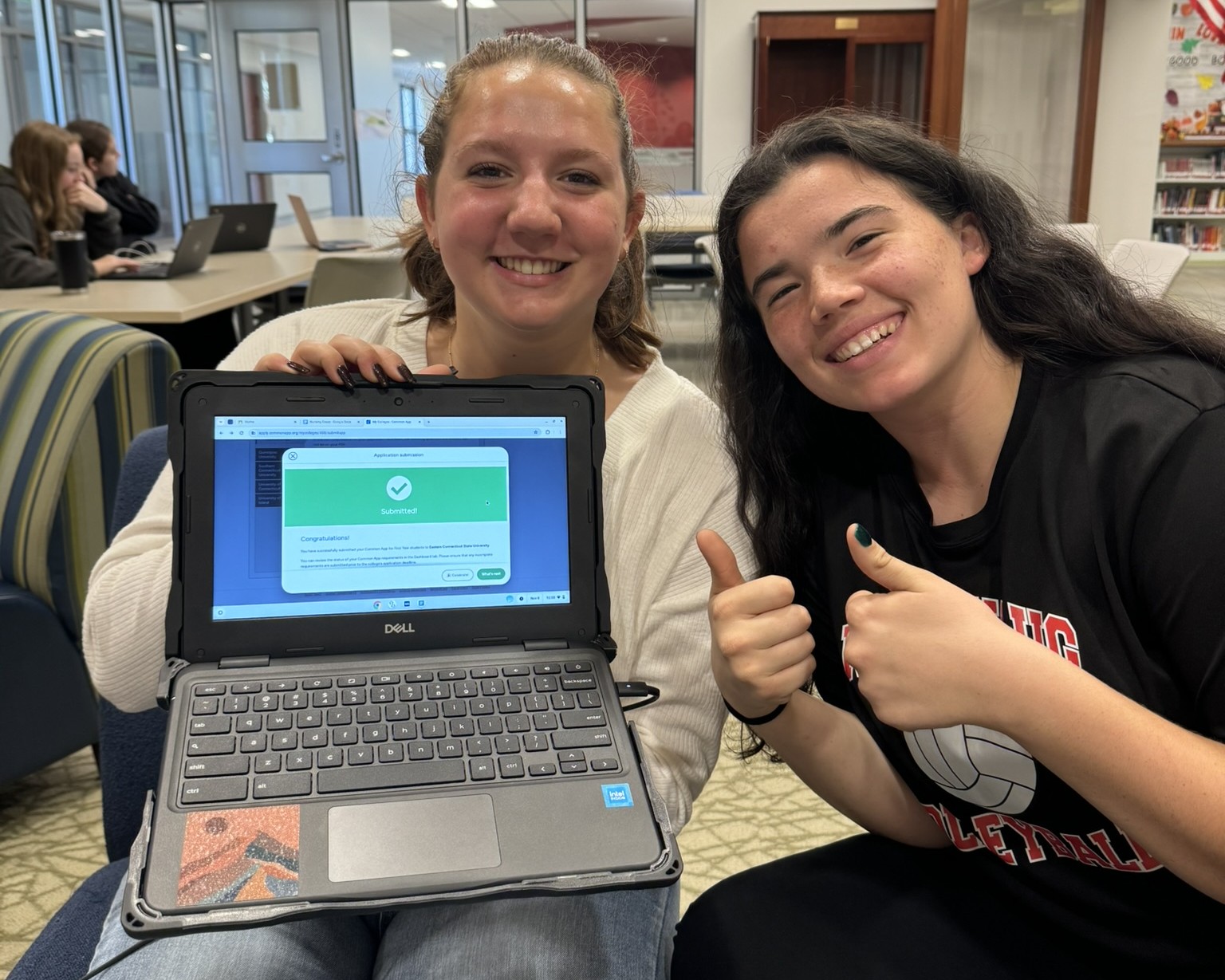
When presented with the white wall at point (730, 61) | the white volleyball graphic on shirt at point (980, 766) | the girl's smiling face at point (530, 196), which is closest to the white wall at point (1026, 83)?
the white wall at point (730, 61)

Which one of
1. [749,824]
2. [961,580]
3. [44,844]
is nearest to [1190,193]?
[749,824]

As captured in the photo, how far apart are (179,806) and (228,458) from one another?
0.31 meters

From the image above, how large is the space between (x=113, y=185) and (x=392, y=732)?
232 inches

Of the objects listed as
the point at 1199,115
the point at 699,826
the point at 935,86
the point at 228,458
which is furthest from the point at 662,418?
the point at 935,86

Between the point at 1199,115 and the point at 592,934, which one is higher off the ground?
the point at 1199,115

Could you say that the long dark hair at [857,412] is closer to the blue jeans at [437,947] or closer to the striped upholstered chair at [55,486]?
the blue jeans at [437,947]

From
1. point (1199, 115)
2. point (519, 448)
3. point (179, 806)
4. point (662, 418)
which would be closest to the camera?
point (179, 806)

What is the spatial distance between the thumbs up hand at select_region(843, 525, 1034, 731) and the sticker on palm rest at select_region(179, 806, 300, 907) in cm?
45

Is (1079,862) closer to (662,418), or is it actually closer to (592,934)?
(592,934)

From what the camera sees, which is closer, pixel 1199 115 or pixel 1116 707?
pixel 1116 707

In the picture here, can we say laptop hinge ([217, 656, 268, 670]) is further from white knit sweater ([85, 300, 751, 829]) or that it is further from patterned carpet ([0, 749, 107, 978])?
patterned carpet ([0, 749, 107, 978])

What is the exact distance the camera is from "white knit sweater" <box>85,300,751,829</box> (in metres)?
1.04

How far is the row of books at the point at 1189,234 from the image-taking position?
5.06 meters

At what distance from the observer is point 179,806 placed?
749 mm
